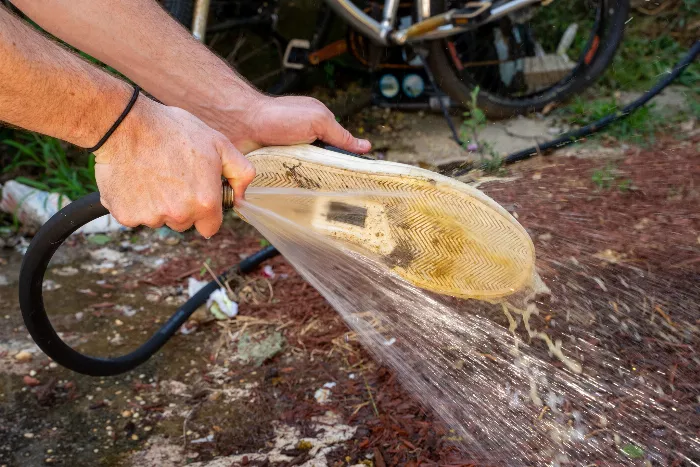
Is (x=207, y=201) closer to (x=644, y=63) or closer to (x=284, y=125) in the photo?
(x=284, y=125)

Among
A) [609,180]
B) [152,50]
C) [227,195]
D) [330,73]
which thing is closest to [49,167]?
[330,73]

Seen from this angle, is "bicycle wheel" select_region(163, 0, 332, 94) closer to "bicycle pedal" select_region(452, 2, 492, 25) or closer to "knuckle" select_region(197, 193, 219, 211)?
"bicycle pedal" select_region(452, 2, 492, 25)

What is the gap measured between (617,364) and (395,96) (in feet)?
8.46

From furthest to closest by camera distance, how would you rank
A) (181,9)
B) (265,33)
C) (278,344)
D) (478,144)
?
(265,33) → (478,144) → (181,9) → (278,344)

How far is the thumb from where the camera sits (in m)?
1.70

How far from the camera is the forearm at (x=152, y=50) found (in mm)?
2223

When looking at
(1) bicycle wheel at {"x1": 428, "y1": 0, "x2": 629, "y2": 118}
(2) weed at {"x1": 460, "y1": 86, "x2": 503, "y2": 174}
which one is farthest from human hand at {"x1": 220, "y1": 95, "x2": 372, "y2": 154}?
(1) bicycle wheel at {"x1": 428, "y1": 0, "x2": 629, "y2": 118}

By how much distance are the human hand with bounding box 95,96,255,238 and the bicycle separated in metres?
2.46

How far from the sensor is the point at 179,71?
7.66 feet

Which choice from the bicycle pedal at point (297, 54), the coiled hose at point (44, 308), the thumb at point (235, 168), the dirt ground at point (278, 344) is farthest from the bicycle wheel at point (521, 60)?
the thumb at point (235, 168)

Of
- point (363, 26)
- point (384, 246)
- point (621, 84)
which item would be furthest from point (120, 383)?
point (621, 84)

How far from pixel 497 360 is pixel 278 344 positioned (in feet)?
2.64

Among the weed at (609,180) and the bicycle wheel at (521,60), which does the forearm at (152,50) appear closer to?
the weed at (609,180)

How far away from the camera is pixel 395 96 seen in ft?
15.4
